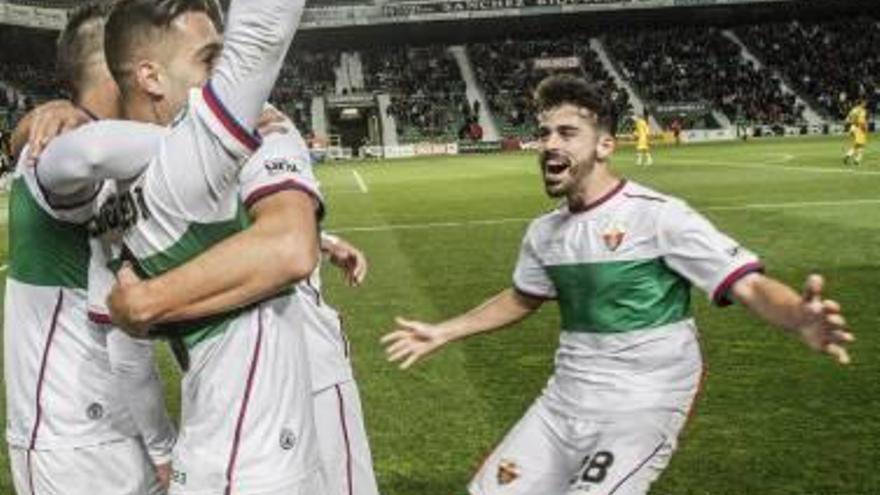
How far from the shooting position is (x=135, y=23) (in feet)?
8.89

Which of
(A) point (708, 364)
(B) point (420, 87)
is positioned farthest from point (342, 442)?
(B) point (420, 87)

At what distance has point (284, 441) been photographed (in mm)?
2693

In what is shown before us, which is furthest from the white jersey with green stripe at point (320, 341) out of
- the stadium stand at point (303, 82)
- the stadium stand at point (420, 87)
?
the stadium stand at point (303, 82)

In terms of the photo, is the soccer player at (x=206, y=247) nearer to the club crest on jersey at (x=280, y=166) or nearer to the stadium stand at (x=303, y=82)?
the club crest on jersey at (x=280, y=166)

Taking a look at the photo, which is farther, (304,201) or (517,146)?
(517,146)

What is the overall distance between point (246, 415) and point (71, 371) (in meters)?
1.08

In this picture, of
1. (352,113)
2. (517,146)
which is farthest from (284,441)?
(352,113)

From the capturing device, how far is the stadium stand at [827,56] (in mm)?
60938

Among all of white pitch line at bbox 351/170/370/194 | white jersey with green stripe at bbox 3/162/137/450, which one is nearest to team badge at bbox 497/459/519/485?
white jersey with green stripe at bbox 3/162/137/450

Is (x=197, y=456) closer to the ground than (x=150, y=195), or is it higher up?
closer to the ground

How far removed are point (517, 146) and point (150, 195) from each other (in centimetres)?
5288

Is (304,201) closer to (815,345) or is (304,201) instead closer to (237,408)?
(237,408)

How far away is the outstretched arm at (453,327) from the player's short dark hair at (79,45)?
5.71ft

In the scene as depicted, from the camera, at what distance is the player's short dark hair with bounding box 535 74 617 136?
15.3 feet
